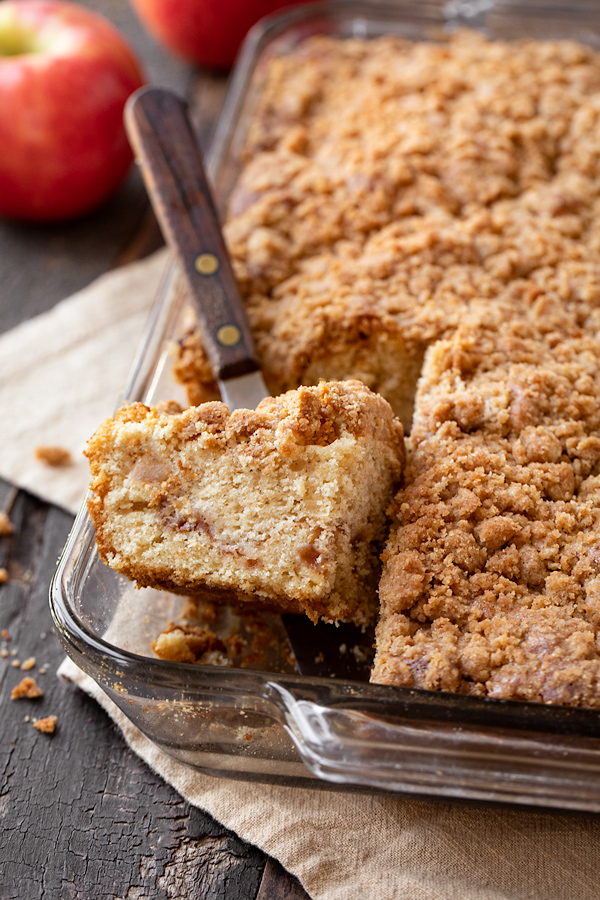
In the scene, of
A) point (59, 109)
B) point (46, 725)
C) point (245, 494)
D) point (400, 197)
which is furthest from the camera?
point (59, 109)

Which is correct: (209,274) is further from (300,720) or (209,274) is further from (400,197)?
(300,720)

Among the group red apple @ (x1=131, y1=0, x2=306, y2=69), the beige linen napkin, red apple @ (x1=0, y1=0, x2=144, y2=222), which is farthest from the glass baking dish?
red apple @ (x1=131, y1=0, x2=306, y2=69)

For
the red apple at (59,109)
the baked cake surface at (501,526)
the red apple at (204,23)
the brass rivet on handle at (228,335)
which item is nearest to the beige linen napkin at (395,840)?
the baked cake surface at (501,526)

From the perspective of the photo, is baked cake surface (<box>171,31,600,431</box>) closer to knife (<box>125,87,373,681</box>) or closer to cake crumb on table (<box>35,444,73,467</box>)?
knife (<box>125,87,373,681</box>)

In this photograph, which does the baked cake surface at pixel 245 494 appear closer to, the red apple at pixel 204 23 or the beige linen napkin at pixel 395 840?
the beige linen napkin at pixel 395 840

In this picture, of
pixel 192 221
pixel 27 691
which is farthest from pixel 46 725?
pixel 192 221

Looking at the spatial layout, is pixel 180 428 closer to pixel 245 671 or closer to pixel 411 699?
pixel 245 671

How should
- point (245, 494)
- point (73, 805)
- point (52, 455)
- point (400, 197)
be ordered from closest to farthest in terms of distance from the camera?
point (245, 494), point (73, 805), point (400, 197), point (52, 455)
